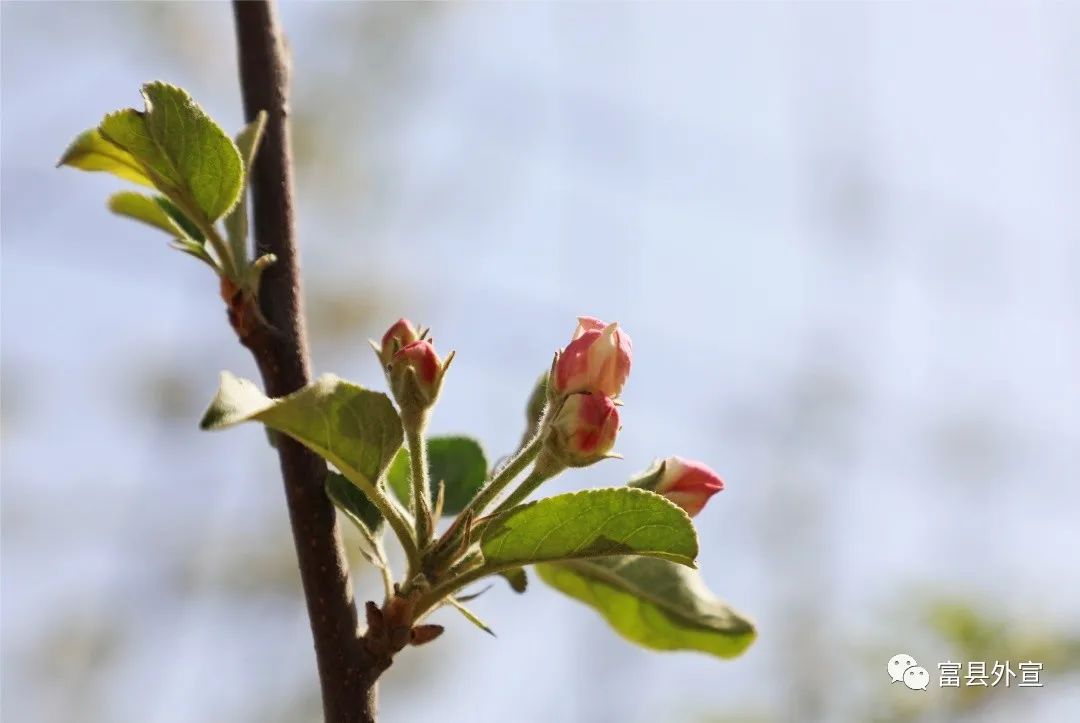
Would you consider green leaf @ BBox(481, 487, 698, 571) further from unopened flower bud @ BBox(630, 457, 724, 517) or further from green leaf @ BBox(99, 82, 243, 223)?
green leaf @ BBox(99, 82, 243, 223)

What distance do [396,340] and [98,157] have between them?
1.23 ft

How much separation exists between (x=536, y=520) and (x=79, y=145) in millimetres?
583

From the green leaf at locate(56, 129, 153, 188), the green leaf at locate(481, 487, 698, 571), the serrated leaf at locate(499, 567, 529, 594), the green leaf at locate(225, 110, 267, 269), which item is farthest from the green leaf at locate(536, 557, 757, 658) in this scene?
the green leaf at locate(56, 129, 153, 188)

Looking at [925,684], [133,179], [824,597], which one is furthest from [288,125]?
[824,597]

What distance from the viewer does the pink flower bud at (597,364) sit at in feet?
3.32

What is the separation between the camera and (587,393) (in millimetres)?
1001

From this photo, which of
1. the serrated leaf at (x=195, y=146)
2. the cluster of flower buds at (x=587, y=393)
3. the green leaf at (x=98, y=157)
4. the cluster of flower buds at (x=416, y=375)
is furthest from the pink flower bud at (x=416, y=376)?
the green leaf at (x=98, y=157)

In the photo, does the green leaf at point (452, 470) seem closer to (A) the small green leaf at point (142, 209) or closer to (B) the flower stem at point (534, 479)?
(B) the flower stem at point (534, 479)

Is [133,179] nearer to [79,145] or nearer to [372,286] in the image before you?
[79,145]

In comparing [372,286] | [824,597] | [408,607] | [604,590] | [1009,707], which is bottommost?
[408,607]

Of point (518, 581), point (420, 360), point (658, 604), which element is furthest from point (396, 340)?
point (658, 604)

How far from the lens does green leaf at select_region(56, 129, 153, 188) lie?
45.1 inches

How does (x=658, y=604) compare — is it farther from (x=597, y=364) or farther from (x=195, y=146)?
(x=195, y=146)

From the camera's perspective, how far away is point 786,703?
3609 millimetres
